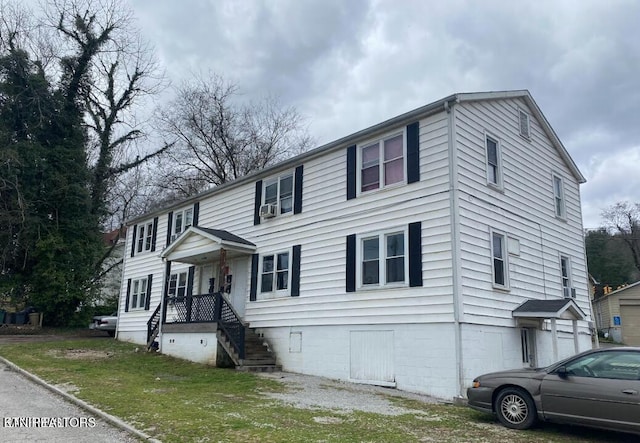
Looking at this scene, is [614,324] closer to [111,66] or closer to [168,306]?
[168,306]

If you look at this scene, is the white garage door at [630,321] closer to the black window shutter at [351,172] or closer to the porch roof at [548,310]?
the porch roof at [548,310]

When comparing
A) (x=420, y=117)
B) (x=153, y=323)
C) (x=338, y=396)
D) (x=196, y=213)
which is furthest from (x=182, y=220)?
(x=338, y=396)

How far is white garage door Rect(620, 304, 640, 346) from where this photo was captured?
34.1 m

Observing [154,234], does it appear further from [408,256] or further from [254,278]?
[408,256]

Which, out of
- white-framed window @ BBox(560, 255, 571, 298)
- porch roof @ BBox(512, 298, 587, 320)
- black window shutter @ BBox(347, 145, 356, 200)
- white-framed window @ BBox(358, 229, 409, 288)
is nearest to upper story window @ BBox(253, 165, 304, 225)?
black window shutter @ BBox(347, 145, 356, 200)

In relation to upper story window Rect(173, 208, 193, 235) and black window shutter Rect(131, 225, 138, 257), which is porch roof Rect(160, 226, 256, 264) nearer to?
upper story window Rect(173, 208, 193, 235)

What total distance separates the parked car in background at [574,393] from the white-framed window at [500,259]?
4.68 m

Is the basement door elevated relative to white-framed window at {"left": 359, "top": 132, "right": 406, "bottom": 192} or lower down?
lower down

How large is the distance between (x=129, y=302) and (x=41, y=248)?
650cm

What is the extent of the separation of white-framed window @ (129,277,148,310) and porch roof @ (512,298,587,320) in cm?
1618

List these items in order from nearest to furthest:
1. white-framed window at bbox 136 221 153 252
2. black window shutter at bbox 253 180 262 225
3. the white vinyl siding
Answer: the white vinyl siding
black window shutter at bbox 253 180 262 225
white-framed window at bbox 136 221 153 252

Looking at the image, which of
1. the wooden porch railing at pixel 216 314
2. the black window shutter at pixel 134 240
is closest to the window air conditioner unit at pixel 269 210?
the wooden porch railing at pixel 216 314

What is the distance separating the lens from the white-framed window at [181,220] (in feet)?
69.5

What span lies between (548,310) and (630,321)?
27377 mm
